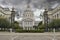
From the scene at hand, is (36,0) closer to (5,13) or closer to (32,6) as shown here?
(32,6)

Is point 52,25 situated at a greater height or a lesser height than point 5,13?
lesser

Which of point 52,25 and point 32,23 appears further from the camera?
point 32,23

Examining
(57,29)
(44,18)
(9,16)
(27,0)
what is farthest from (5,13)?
(57,29)

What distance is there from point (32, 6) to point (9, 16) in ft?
15.8

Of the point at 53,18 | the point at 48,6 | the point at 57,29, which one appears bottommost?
the point at 57,29

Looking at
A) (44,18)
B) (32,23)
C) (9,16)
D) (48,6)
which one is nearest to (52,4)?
(48,6)

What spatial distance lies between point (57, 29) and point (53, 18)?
8.09 feet

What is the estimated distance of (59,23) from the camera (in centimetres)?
3212

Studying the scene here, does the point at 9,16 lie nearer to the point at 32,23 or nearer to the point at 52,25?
the point at 32,23

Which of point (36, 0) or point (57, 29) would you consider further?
point (36, 0)

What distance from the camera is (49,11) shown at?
110 feet

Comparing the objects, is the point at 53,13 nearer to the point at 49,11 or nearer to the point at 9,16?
the point at 49,11

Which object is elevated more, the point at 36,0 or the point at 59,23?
the point at 36,0

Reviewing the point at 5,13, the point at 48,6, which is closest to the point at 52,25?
the point at 48,6
